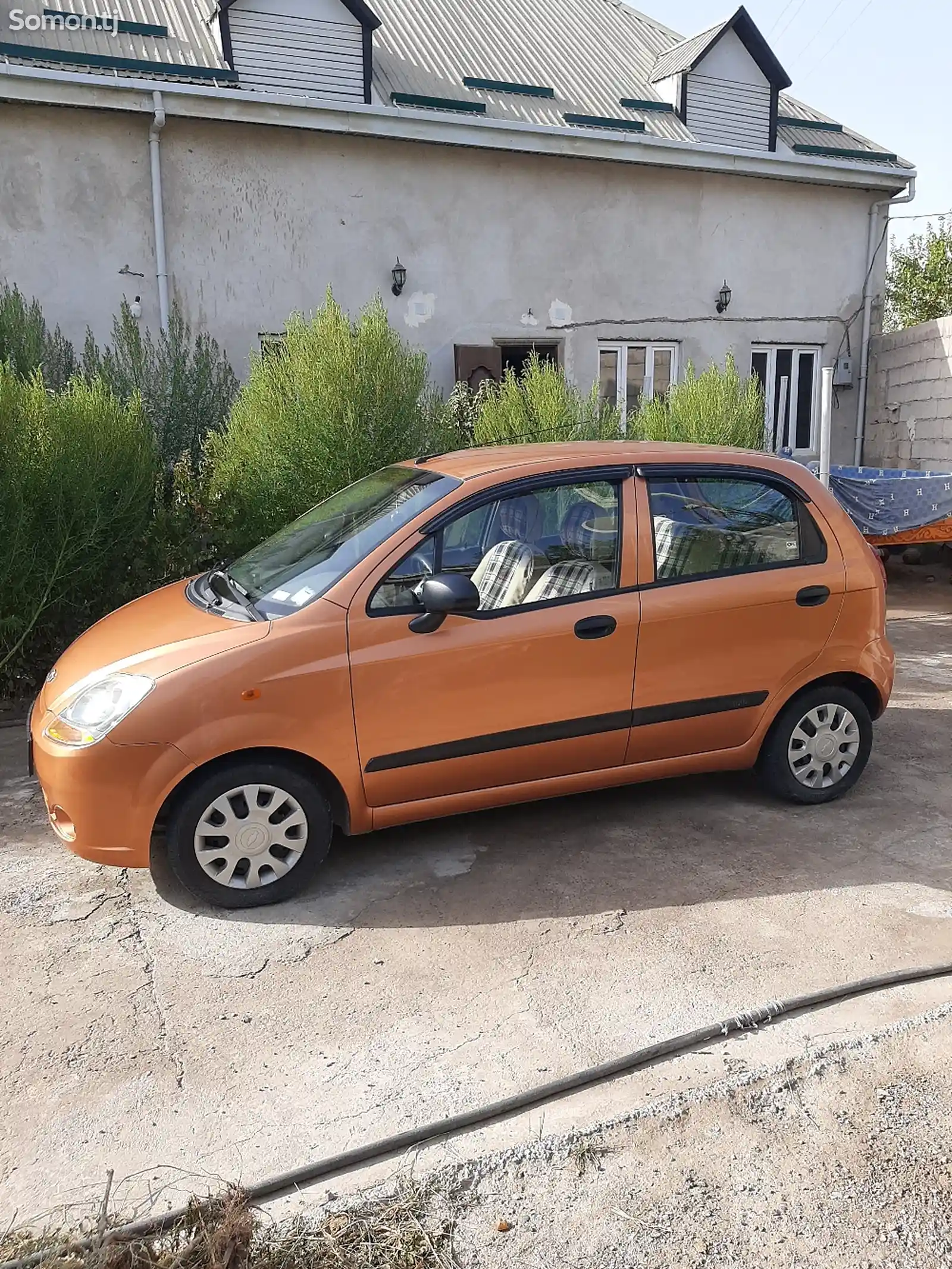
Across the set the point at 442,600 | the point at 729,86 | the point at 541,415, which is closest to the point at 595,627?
the point at 442,600

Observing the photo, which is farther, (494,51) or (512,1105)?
(494,51)

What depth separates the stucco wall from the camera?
30.7ft

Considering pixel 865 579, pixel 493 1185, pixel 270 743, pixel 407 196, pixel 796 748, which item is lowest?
pixel 493 1185

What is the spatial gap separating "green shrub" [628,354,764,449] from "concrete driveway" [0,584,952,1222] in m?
Result: 5.15

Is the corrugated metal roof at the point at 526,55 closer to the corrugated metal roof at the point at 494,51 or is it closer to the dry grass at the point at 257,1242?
the corrugated metal roof at the point at 494,51

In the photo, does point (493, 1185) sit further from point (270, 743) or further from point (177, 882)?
point (177, 882)

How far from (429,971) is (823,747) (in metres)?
2.31

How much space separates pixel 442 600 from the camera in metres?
3.69

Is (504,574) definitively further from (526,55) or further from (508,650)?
(526,55)

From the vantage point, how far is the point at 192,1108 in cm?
273

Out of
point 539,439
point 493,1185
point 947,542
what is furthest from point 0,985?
point 947,542

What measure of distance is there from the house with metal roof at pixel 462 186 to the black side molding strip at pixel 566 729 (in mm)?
6896

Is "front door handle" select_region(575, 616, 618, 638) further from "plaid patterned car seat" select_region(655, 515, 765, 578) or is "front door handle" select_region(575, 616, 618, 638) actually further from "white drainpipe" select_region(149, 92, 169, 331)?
"white drainpipe" select_region(149, 92, 169, 331)

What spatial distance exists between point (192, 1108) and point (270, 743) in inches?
50.6
